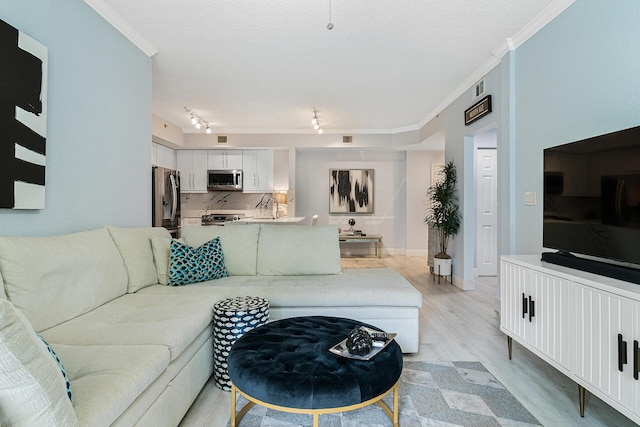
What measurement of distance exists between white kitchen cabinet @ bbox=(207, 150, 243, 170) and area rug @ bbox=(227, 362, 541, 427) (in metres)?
5.69

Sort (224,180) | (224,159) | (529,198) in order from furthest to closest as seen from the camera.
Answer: (224,159), (224,180), (529,198)

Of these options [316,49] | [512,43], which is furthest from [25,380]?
[512,43]

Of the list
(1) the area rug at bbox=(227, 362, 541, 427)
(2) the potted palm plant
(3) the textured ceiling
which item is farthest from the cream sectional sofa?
(2) the potted palm plant

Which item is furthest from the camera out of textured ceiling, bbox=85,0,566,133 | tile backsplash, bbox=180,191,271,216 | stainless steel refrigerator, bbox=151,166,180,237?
tile backsplash, bbox=180,191,271,216

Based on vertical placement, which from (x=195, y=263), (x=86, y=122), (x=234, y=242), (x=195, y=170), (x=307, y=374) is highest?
(x=195, y=170)

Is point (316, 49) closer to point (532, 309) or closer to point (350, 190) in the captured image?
point (532, 309)

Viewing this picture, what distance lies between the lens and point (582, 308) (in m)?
1.66

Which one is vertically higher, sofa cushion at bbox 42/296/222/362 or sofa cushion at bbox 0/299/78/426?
sofa cushion at bbox 0/299/78/426

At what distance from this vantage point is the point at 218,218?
6.99 metres

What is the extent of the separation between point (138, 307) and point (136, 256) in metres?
0.56

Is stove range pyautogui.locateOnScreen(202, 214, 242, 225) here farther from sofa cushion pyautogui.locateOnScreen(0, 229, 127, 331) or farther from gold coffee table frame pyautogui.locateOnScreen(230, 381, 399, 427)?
gold coffee table frame pyautogui.locateOnScreen(230, 381, 399, 427)

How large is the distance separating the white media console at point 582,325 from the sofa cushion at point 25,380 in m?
2.06

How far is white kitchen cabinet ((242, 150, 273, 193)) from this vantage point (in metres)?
6.95

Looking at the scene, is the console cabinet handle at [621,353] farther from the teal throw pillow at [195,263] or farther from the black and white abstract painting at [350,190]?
the black and white abstract painting at [350,190]
